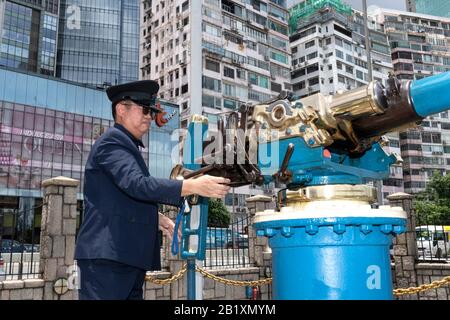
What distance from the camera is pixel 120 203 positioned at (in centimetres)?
201

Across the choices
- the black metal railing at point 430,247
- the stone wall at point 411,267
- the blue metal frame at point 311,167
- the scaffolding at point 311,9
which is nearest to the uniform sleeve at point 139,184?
the blue metal frame at point 311,167

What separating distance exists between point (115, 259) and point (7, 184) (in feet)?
113

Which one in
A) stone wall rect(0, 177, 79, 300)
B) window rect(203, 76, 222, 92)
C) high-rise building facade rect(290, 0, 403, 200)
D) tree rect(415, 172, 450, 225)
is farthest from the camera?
high-rise building facade rect(290, 0, 403, 200)

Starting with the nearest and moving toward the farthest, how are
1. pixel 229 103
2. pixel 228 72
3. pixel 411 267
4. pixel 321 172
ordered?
1. pixel 321 172
2. pixel 411 267
3. pixel 229 103
4. pixel 228 72

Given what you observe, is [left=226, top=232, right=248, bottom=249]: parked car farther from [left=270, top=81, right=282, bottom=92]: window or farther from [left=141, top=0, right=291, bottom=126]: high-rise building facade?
[left=270, top=81, right=282, bottom=92]: window

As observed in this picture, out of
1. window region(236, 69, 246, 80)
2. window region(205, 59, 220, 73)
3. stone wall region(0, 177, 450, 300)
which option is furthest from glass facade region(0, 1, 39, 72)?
stone wall region(0, 177, 450, 300)

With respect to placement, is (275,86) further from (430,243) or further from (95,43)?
(430,243)

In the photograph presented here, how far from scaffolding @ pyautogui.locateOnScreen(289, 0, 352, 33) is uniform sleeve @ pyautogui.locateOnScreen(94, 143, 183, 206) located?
189ft

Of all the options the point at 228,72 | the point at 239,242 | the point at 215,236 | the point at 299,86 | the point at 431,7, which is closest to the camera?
the point at 215,236

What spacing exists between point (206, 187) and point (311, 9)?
60413 mm

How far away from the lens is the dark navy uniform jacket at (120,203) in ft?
6.26

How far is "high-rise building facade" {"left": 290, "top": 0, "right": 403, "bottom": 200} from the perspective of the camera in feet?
173

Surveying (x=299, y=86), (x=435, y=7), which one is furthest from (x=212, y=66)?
(x=435, y=7)
